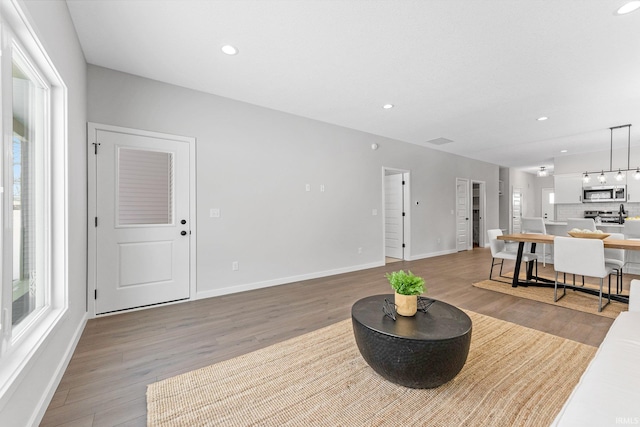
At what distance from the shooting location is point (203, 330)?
268 centimetres

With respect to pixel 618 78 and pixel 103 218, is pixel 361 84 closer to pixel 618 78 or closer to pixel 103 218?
pixel 618 78

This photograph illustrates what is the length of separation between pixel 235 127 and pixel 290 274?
2.31m

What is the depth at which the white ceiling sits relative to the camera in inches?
84.4

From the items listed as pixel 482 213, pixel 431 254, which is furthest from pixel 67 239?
pixel 482 213

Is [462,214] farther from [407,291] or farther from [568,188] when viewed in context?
[407,291]

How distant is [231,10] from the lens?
215cm

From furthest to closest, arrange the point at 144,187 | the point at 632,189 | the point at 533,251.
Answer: the point at 632,189
the point at 533,251
the point at 144,187

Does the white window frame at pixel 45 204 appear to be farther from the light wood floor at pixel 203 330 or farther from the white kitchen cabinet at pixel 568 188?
the white kitchen cabinet at pixel 568 188

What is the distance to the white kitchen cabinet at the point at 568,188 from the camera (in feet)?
23.2

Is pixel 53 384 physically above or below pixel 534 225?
below

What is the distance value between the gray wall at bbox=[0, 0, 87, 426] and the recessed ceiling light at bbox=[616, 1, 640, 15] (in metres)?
3.67

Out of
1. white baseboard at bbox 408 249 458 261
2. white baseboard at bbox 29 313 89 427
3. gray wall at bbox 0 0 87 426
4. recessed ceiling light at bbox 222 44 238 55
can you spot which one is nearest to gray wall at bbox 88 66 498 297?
gray wall at bbox 0 0 87 426

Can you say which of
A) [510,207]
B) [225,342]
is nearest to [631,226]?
[510,207]

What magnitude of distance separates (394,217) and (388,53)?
14.0 ft
